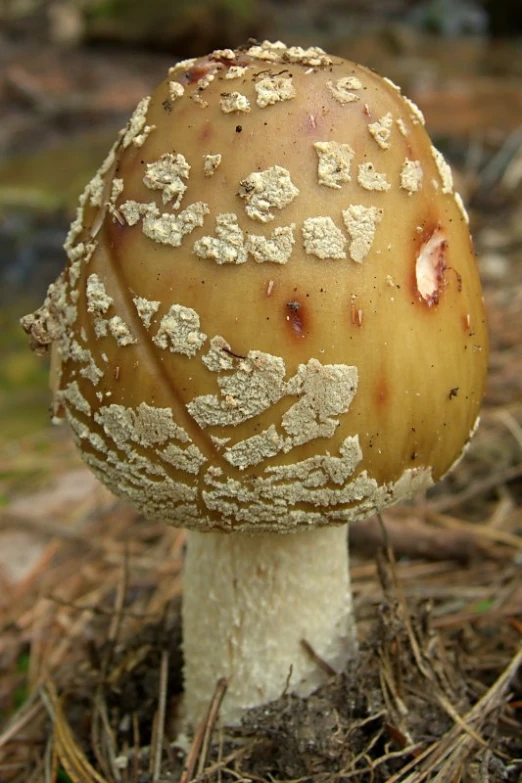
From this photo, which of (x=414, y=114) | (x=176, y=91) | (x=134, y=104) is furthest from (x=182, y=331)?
(x=134, y=104)

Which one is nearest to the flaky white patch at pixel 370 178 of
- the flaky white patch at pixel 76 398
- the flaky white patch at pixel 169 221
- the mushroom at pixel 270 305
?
the mushroom at pixel 270 305

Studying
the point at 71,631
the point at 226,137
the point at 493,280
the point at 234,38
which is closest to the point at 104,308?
the point at 226,137

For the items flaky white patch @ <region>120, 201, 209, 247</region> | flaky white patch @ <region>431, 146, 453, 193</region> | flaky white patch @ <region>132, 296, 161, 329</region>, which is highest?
flaky white patch @ <region>431, 146, 453, 193</region>

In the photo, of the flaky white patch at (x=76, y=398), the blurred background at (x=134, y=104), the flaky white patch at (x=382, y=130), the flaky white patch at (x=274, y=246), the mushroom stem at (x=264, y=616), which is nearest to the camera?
the flaky white patch at (x=274, y=246)

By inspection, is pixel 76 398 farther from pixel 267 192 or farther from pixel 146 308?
pixel 267 192

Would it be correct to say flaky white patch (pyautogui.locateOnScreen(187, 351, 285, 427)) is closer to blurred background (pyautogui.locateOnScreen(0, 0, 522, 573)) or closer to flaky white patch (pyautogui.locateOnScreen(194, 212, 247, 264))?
flaky white patch (pyautogui.locateOnScreen(194, 212, 247, 264))

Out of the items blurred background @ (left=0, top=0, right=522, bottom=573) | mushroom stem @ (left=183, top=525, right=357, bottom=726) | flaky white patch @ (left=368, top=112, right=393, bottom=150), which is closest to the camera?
flaky white patch @ (left=368, top=112, right=393, bottom=150)

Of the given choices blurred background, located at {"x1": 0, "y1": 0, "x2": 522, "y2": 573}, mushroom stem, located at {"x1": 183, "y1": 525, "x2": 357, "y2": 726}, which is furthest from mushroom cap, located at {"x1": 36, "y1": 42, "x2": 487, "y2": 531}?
blurred background, located at {"x1": 0, "y1": 0, "x2": 522, "y2": 573}

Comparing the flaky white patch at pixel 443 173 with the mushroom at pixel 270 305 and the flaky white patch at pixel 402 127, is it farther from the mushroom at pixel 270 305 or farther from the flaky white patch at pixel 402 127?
the flaky white patch at pixel 402 127
